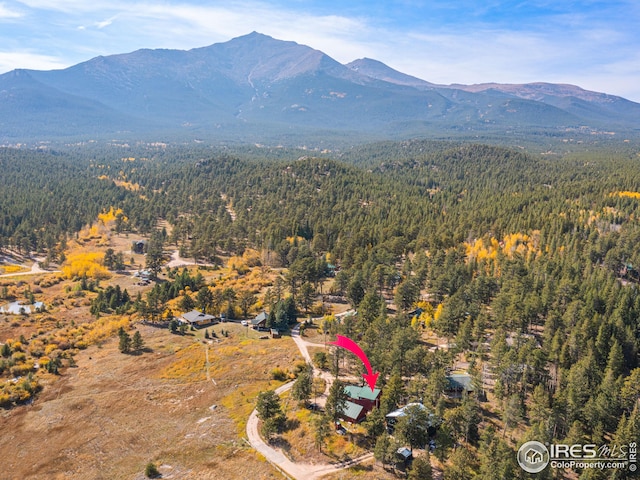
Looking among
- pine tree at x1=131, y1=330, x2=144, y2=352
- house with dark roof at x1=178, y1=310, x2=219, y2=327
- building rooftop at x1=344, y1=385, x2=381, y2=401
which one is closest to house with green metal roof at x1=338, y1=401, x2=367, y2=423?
building rooftop at x1=344, y1=385, x2=381, y2=401

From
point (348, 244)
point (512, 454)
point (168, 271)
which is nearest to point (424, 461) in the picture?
point (512, 454)

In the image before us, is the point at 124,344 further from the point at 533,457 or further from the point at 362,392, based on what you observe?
the point at 533,457

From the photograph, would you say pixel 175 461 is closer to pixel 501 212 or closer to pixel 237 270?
pixel 237 270

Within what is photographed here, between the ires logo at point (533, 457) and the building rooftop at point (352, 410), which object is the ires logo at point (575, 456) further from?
→ the building rooftop at point (352, 410)

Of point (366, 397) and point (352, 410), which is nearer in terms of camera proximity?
point (352, 410)

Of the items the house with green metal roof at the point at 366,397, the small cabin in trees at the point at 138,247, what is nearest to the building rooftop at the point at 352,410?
the house with green metal roof at the point at 366,397

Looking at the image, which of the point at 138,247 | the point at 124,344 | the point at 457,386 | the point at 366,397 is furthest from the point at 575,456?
the point at 138,247
